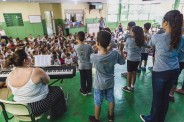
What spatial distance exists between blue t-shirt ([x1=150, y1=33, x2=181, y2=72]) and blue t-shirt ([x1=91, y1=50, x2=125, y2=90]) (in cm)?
44

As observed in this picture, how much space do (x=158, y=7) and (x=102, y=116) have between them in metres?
17.6

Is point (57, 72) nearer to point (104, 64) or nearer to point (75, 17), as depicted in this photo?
point (104, 64)

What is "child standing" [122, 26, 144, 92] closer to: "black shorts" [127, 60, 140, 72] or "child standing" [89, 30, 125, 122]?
"black shorts" [127, 60, 140, 72]

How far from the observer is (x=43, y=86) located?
2043 mm

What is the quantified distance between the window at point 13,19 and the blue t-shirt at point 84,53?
9.41 meters

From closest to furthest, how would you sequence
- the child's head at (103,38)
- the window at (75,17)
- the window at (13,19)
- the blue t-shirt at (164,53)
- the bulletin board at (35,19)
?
1. the blue t-shirt at (164,53)
2. the child's head at (103,38)
3. the window at (13,19)
4. the bulletin board at (35,19)
5. the window at (75,17)

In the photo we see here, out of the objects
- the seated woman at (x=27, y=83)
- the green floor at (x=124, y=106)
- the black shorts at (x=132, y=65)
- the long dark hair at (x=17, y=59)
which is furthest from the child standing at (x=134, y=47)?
the long dark hair at (x=17, y=59)

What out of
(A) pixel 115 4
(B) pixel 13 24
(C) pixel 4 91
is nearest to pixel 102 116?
(C) pixel 4 91

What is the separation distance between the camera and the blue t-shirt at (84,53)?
2.64 meters

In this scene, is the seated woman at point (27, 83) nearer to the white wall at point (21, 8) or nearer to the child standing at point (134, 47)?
the child standing at point (134, 47)

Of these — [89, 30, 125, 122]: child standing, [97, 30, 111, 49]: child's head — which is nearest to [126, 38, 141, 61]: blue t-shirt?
[89, 30, 125, 122]: child standing

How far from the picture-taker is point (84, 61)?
108 inches

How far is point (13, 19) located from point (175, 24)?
1100cm

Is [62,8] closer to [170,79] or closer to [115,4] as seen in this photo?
[115,4]
